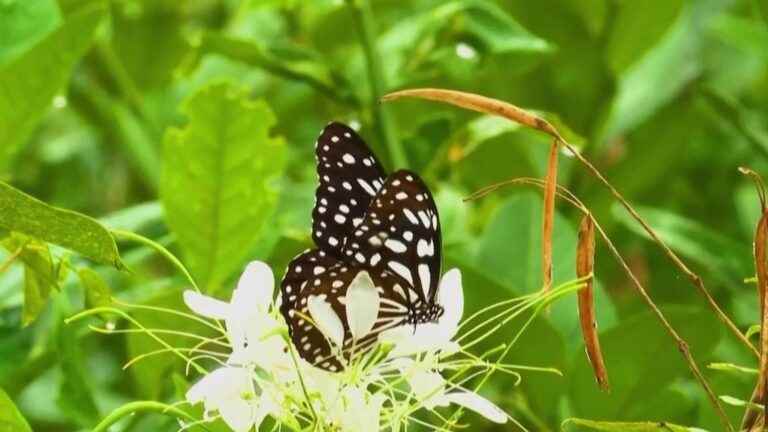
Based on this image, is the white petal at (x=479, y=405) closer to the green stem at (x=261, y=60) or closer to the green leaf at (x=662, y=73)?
the green stem at (x=261, y=60)

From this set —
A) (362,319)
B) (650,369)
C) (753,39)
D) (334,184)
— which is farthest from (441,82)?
(362,319)

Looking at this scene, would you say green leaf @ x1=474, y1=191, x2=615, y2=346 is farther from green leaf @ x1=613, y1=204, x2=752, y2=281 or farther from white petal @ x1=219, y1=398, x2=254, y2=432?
white petal @ x1=219, y1=398, x2=254, y2=432

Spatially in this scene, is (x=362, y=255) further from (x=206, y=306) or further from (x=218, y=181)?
(x=218, y=181)

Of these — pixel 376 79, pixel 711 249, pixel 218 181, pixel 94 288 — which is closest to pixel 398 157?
pixel 376 79

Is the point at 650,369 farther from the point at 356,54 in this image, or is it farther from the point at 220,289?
the point at 356,54

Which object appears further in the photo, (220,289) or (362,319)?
(220,289)

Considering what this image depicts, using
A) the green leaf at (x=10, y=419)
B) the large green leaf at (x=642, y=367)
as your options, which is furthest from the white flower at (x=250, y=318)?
the large green leaf at (x=642, y=367)
